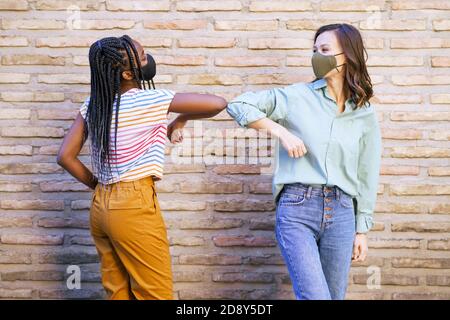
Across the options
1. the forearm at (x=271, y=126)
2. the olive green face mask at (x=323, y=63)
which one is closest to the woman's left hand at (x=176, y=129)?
the forearm at (x=271, y=126)

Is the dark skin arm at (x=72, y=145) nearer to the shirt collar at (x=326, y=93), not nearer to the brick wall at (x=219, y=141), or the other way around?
the brick wall at (x=219, y=141)

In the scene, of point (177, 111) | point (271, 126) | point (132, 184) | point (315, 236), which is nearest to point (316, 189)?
point (315, 236)

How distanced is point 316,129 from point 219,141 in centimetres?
115

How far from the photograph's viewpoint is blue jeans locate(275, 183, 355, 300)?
8.95ft

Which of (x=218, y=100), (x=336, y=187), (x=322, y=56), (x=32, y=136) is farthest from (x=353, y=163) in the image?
(x=32, y=136)

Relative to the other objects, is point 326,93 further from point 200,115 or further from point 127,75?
point 127,75

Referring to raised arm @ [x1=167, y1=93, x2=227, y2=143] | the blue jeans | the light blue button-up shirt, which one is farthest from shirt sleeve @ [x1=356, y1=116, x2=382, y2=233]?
raised arm @ [x1=167, y1=93, x2=227, y2=143]

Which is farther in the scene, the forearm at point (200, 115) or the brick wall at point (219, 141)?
the brick wall at point (219, 141)

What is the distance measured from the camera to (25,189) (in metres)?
3.96

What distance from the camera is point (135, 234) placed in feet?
9.07

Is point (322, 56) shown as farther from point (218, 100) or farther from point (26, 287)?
point (26, 287)

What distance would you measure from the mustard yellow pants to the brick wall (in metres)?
1.06

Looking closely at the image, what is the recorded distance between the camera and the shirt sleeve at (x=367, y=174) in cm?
304

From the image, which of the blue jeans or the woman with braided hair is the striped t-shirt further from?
the blue jeans
